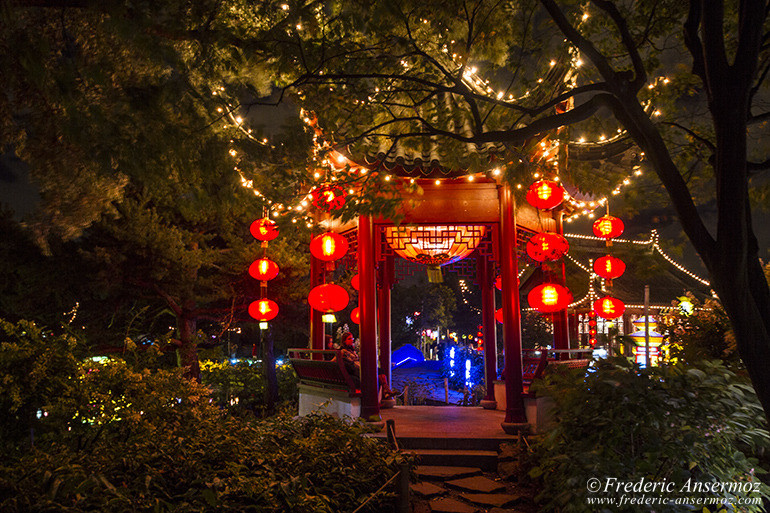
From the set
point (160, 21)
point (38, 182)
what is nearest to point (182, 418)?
point (160, 21)

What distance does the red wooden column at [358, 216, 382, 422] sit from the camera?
342 inches

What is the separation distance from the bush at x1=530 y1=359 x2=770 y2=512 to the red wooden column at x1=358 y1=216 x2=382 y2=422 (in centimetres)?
482

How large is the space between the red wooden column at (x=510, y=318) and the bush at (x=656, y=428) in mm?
4121

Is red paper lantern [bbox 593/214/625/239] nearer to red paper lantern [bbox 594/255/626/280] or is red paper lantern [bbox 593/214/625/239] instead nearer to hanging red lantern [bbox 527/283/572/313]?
red paper lantern [bbox 594/255/626/280]

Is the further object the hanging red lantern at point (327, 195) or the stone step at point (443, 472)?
the stone step at point (443, 472)

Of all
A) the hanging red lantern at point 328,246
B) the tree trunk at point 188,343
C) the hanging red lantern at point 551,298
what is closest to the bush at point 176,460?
the hanging red lantern at point 328,246

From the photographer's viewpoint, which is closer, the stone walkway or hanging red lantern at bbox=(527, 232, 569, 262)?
the stone walkway

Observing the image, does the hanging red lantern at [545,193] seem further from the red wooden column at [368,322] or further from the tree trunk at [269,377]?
the tree trunk at [269,377]

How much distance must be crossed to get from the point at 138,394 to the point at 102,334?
482 inches

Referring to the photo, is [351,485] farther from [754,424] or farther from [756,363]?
[754,424]

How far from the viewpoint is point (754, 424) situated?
4172 millimetres

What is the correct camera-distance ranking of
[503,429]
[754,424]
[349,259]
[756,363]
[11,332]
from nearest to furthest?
[756,363] < [754,424] < [11,332] < [503,429] < [349,259]

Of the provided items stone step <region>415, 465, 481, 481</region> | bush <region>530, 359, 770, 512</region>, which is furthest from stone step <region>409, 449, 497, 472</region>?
bush <region>530, 359, 770, 512</region>

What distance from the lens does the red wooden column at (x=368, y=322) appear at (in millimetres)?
8695
